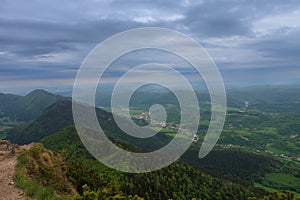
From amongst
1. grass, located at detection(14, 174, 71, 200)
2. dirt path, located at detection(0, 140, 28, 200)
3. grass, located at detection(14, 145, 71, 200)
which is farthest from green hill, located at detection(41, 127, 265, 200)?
grass, located at detection(14, 174, 71, 200)

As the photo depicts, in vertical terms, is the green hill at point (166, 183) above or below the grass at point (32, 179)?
below

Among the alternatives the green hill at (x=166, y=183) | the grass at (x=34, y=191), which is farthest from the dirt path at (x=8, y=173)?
the green hill at (x=166, y=183)

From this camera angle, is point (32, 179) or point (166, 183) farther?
point (166, 183)

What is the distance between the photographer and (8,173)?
18.9 metres

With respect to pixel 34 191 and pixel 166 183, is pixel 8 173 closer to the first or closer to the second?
pixel 34 191

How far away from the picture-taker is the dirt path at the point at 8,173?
15491mm

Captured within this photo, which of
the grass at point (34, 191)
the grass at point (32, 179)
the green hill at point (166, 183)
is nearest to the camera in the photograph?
the grass at point (34, 191)

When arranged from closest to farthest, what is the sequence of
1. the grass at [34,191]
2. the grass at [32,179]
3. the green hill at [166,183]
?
the grass at [34,191] < the grass at [32,179] < the green hill at [166,183]

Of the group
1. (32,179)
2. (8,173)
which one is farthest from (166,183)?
(8,173)

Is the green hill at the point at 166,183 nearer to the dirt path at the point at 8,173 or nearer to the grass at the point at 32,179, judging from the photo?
the dirt path at the point at 8,173

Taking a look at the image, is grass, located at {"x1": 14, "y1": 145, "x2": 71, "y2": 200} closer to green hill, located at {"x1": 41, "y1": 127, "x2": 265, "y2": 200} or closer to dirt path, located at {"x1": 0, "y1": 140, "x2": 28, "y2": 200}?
dirt path, located at {"x1": 0, "y1": 140, "x2": 28, "y2": 200}

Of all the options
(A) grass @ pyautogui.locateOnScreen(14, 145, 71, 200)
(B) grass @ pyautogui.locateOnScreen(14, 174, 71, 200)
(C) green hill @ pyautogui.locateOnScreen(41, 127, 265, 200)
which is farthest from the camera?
(C) green hill @ pyautogui.locateOnScreen(41, 127, 265, 200)

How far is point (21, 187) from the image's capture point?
53.4ft

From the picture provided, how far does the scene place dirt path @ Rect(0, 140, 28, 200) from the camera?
15.5m
